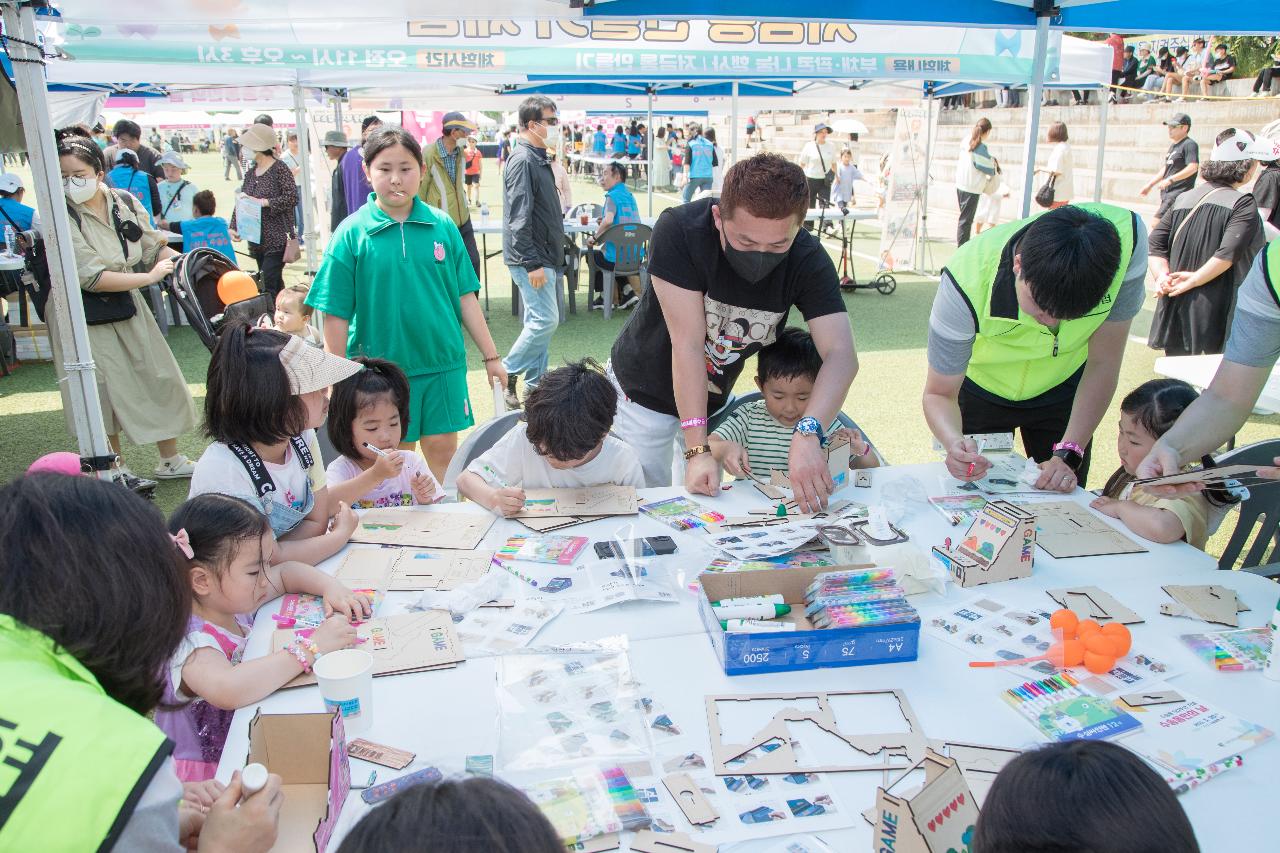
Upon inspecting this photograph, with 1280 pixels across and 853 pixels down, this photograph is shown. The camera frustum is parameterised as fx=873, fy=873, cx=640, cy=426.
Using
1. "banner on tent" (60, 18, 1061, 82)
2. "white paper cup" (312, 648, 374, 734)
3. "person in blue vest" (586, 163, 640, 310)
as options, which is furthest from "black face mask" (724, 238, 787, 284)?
"person in blue vest" (586, 163, 640, 310)

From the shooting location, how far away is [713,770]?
4.43 feet

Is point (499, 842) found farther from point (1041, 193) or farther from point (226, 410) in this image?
point (1041, 193)

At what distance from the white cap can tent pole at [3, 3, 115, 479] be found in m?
5.45

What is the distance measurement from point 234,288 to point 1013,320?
375 cm

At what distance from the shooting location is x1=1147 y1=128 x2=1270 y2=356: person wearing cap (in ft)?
16.0

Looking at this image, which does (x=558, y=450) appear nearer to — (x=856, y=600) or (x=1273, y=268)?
(x=856, y=600)

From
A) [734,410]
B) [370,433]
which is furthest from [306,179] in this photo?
[734,410]

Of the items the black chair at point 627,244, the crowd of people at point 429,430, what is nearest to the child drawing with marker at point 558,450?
the crowd of people at point 429,430

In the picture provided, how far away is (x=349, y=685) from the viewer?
1400 millimetres

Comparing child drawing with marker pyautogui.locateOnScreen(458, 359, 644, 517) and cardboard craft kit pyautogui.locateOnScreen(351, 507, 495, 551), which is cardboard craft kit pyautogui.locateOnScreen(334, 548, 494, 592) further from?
child drawing with marker pyautogui.locateOnScreen(458, 359, 644, 517)

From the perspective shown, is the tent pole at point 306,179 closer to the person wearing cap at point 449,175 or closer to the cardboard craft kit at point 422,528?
the person wearing cap at point 449,175

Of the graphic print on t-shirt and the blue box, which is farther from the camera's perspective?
the graphic print on t-shirt

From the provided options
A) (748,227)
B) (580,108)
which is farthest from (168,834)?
(580,108)

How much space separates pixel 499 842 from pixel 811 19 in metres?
3.04
